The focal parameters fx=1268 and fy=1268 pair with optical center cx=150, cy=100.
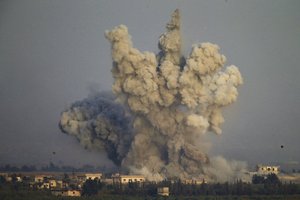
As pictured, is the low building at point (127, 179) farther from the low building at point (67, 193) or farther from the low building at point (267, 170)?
the low building at point (267, 170)

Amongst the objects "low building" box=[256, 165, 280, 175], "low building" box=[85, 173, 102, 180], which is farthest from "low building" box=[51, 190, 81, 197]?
"low building" box=[256, 165, 280, 175]

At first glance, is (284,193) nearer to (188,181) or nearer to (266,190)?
(266,190)

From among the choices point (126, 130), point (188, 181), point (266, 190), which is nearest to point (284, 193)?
point (266, 190)

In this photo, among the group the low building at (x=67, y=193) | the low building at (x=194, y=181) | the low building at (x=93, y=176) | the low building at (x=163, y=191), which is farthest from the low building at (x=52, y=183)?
the low building at (x=163, y=191)

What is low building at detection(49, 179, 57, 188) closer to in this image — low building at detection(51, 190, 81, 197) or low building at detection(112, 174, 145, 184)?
low building at detection(51, 190, 81, 197)

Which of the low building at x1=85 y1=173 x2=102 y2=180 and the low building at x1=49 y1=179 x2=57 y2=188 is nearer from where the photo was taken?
the low building at x1=49 y1=179 x2=57 y2=188

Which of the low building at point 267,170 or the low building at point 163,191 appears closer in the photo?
the low building at point 163,191

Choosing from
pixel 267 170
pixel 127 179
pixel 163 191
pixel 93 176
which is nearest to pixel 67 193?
pixel 127 179

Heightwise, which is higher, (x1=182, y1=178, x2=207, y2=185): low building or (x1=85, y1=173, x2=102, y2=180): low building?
(x1=85, y1=173, x2=102, y2=180): low building

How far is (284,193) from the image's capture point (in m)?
110

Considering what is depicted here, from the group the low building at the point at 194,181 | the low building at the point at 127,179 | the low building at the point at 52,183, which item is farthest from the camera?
the low building at the point at 52,183

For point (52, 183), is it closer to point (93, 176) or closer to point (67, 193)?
point (93, 176)

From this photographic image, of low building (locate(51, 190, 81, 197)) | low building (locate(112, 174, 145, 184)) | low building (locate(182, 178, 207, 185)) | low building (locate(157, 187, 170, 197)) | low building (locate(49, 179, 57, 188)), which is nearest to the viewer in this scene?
→ low building (locate(157, 187, 170, 197))

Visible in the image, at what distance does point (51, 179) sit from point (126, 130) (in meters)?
8.94
